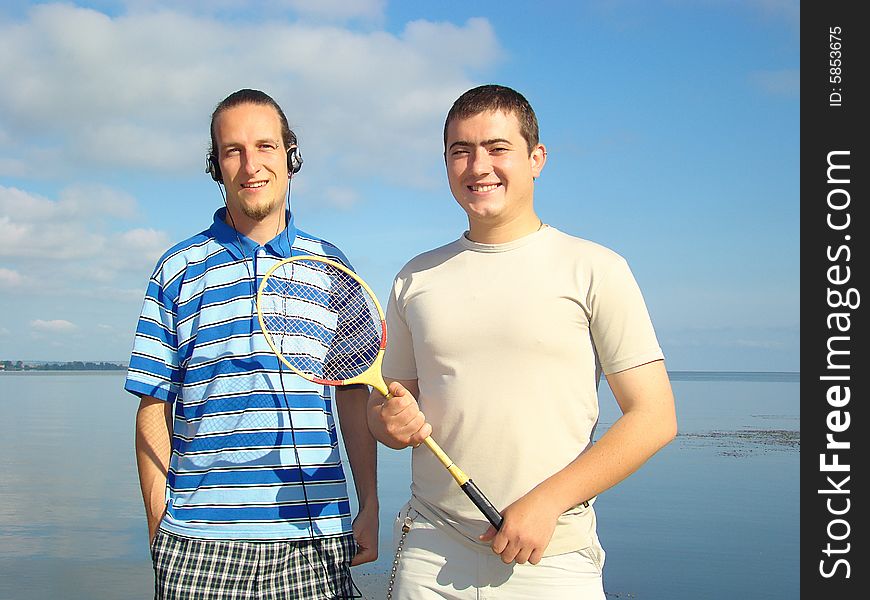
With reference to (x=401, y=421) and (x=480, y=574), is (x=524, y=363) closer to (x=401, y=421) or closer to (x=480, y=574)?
(x=401, y=421)

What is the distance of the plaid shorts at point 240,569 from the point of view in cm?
336

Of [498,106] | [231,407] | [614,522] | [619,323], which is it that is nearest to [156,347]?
[231,407]

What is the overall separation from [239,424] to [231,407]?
0.24ft

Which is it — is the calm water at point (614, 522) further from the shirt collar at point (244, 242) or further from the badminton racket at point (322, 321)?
the shirt collar at point (244, 242)

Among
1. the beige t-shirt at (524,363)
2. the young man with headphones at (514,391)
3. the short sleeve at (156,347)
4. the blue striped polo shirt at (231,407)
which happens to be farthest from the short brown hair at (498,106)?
the short sleeve at (156,347)

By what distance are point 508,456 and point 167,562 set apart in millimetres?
1383

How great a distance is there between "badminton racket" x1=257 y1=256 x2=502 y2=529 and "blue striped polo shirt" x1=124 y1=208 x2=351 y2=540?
0.07 m

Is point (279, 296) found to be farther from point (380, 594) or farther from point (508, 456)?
point (380, 594)

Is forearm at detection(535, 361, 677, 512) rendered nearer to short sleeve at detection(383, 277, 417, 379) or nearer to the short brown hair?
short sleeve at detection(383, 277, 417, 379)

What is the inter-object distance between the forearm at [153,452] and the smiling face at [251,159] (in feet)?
2.87

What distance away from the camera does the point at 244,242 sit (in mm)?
3662

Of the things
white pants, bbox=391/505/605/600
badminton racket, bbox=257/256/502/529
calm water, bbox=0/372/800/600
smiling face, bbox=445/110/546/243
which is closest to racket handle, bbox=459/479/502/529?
white pants, bbox=391/505/605/600

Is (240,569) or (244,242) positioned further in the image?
(244,242)

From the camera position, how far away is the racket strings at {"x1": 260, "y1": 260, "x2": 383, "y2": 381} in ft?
11.5
